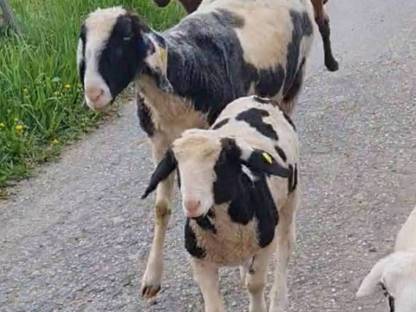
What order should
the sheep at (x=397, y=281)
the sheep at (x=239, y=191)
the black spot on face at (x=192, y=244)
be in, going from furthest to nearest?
the black spot on face at (x=192, y=244), the sheep at (x=239, y=191), the sheep at (x=397, y=281)

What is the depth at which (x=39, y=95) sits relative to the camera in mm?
8547

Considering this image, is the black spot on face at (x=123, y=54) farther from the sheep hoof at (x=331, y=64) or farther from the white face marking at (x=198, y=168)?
the sheep hoof at (x=331, y=64)

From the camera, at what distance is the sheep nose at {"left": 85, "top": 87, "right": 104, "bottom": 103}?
5359mm

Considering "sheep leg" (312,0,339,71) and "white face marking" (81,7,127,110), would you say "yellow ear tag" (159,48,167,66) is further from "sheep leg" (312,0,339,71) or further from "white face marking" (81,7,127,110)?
"sheep leg" (312,0,339,71)

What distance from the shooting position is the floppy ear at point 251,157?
4832mm

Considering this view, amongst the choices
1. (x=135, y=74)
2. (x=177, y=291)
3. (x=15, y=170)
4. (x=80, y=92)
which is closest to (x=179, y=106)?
(x=135, y=74)

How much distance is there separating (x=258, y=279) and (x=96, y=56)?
1.27 m

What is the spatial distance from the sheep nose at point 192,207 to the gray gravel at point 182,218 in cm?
130

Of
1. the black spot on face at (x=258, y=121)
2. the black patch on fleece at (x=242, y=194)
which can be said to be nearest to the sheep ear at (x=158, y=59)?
the black spot on face at (x=258, y=121)

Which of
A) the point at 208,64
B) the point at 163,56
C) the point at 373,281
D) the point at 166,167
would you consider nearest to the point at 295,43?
the point at 208,64

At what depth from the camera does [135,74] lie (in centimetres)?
561

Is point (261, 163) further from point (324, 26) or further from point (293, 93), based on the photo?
point (324, 26)

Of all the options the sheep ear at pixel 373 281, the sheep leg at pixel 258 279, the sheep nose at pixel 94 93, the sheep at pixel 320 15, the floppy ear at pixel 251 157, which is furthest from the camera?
the sheep at pixel 320 15

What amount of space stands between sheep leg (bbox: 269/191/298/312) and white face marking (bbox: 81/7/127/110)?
1.02m
